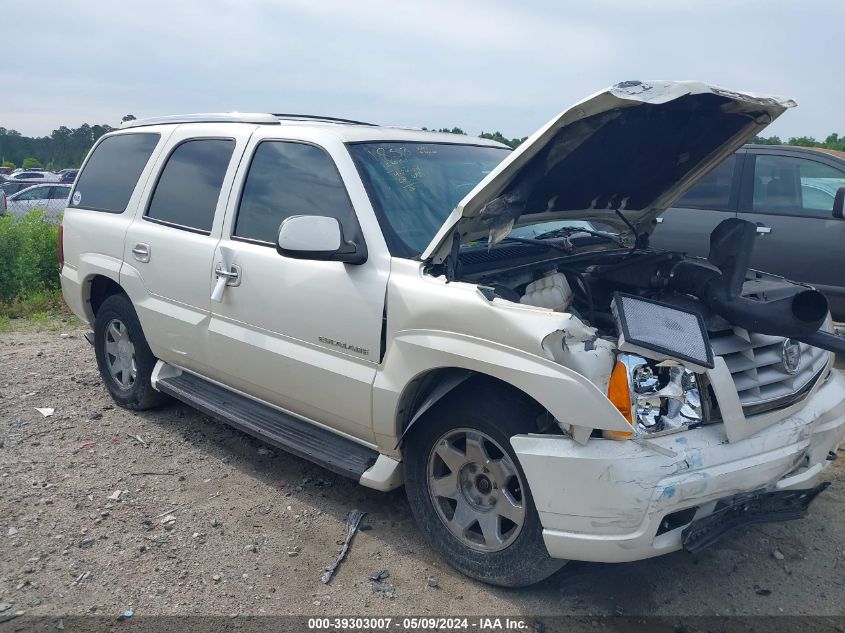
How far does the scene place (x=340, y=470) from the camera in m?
3.53

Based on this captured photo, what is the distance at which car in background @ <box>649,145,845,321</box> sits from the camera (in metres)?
6.49

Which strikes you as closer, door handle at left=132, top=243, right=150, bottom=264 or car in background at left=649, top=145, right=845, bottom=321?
door handle at left=132, top=243, right=150, bottom=264

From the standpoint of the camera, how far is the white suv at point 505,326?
276 centimetres

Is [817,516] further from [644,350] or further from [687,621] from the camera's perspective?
[644,350]

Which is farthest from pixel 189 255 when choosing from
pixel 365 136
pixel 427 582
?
pixel 427 582

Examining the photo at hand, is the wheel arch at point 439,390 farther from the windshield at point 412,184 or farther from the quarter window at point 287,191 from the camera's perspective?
the quarter window at point 287,191

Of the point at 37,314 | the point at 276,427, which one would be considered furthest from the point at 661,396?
the point at 37,314

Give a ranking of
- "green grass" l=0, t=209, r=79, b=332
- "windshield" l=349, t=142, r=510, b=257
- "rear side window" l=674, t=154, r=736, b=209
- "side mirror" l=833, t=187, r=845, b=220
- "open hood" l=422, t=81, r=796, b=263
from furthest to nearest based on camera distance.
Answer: "green grass" l=0, t=209, r=79, b=332 < "rear side window" l=674, t=154, r=736, b=209 < "side mirror" l=833, t=187, r=845, b=220 < "windshield" l=349, t=142, r=510, b=257 < "open hood" l=422, t=81, r=796, b=263

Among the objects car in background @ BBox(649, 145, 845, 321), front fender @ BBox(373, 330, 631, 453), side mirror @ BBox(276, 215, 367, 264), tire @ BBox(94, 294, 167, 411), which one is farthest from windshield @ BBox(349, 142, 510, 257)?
car in background @ BBox(649, 145, 845, 321)

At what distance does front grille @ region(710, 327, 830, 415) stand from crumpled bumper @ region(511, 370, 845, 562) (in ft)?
0.48

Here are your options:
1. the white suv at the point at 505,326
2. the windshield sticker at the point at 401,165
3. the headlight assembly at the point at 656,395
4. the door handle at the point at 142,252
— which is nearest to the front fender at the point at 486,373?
the white suv at the point at 505,326

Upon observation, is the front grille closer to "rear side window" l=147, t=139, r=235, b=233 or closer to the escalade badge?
the escalade badge

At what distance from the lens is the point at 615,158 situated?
3713 millimetres

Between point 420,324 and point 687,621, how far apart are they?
163cm
